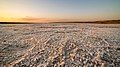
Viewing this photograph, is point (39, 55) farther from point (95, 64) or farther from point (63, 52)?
point (95, 64)

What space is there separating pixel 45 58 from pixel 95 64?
243cm

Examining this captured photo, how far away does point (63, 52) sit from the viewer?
9328 millimetres

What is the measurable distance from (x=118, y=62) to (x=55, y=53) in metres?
3.27

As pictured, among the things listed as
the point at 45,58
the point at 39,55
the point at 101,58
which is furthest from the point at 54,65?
the point at 101,58

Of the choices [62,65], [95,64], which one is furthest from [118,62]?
[62,65]

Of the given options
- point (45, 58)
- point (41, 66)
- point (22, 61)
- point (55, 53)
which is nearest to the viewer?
point (41, 66)

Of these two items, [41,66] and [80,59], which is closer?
[41,66]

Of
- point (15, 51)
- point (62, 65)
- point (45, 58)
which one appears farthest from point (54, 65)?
point (15, 51)

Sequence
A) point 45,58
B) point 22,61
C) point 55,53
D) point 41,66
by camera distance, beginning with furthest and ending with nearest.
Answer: point 55,53, point 45,58, point 22,61, point 41,66

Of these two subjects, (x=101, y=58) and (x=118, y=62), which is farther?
(x=101, y=58)

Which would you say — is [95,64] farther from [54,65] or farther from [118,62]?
[54,65]

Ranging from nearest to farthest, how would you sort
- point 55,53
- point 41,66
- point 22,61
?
point 41,66 < point 22,61 < point 55,53

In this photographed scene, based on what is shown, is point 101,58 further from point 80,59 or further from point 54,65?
point 54,65

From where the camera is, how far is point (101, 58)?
27.1ft
